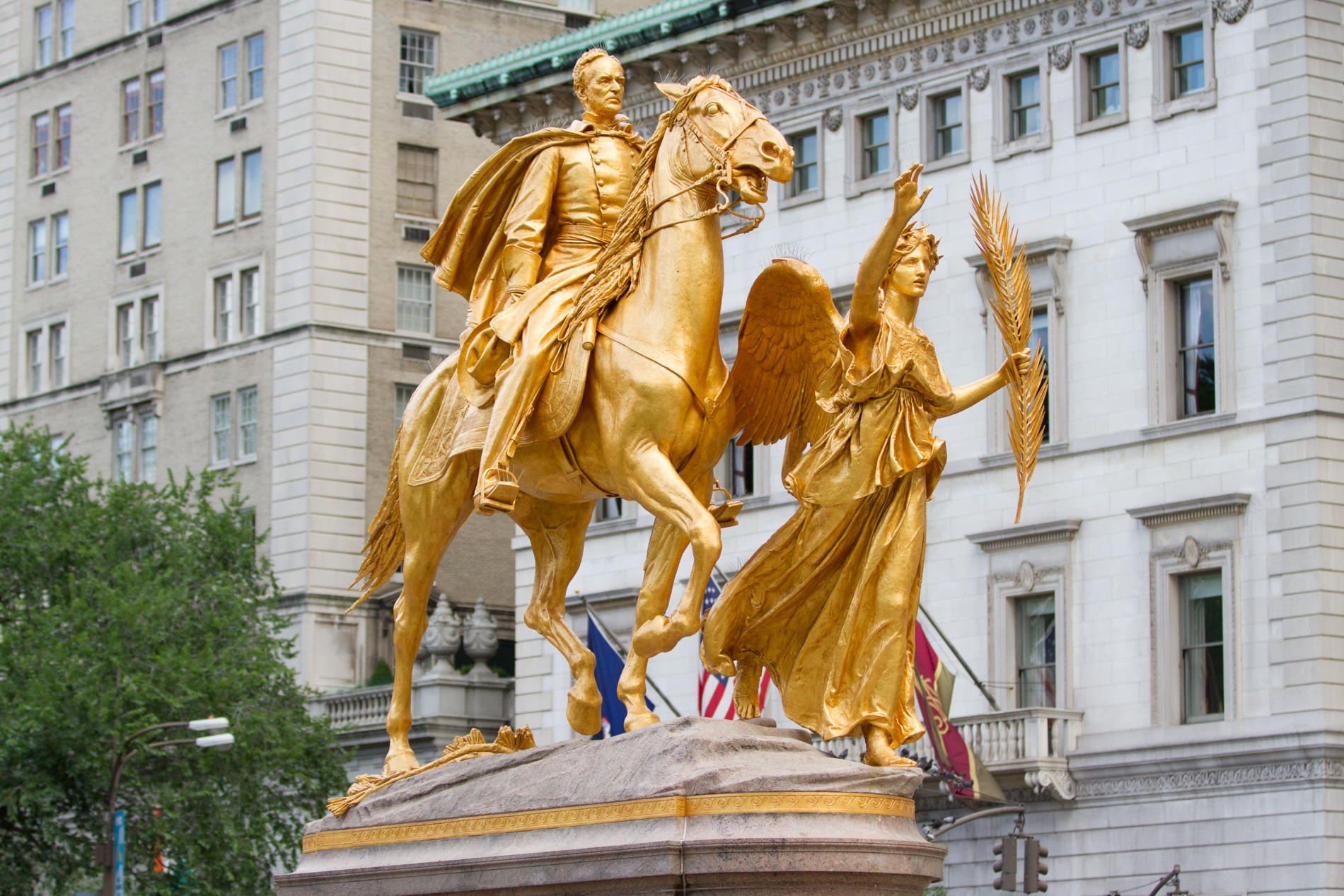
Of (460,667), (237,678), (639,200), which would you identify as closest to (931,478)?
(639,200)

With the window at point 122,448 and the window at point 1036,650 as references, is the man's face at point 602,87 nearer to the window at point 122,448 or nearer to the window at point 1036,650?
the window at point 1036,650

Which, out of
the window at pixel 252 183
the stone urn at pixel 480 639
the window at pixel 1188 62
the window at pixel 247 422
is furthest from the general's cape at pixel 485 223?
the window at pixel 252 183

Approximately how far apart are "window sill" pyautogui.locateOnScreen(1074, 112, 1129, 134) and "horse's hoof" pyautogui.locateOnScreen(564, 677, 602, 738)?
2696 cm

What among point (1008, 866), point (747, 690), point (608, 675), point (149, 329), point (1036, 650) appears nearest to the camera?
point (747, 690)

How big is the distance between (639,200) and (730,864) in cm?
379

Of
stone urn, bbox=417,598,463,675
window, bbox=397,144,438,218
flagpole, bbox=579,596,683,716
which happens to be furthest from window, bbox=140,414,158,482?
flagpole, bbox=579,596,683,716

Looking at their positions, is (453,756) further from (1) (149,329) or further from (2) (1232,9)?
(1) (149,329)

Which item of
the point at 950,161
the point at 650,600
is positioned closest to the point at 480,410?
the point at 650,600

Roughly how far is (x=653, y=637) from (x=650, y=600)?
29cm

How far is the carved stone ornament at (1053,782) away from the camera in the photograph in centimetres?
3959

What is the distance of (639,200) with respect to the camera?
582 inches

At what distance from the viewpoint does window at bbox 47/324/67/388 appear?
6519 cm

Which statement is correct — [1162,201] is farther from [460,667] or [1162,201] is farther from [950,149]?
[460,667]

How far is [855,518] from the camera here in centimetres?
1418
